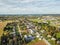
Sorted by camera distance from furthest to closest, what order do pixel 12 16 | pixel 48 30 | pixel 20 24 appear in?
pixel 12 16
pixel 20 24
pixel 48 30

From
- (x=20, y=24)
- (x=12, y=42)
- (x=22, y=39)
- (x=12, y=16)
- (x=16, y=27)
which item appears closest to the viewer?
(x=12, y=42)

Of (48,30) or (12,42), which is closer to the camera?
(12,42)

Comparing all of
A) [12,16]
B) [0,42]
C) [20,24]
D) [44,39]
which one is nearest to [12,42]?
[0,42]

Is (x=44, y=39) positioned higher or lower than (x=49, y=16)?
lower

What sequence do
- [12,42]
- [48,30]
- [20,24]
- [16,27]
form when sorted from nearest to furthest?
[12,42] < [48,30] < [16,27] < [20,24]

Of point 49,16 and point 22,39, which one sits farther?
point 49,16

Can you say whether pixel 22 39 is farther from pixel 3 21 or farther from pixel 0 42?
pixel 3 21

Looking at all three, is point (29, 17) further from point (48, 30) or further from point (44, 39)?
point (44, 39)

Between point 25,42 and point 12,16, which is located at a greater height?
point 12,16

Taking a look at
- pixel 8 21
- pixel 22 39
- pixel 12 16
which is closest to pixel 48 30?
pixel 22 39

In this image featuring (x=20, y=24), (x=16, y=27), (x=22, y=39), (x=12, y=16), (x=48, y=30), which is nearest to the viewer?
(x=22, y=39)
